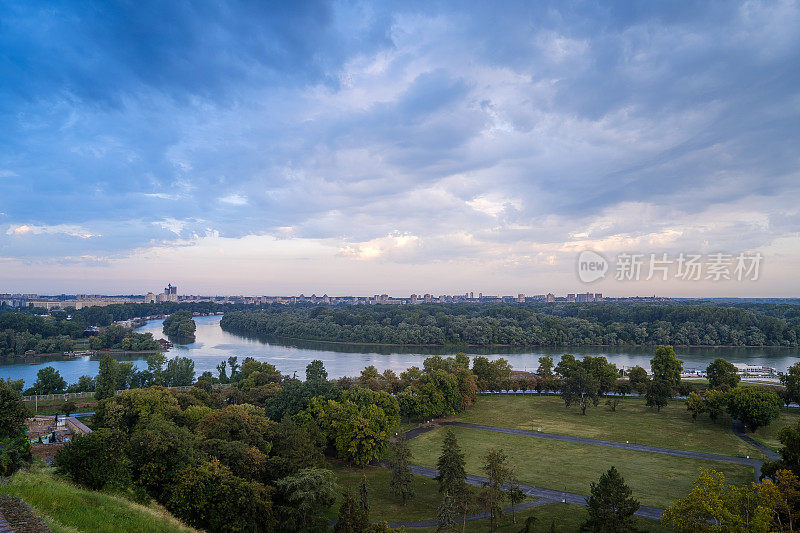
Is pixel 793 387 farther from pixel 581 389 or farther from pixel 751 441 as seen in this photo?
pixel 581 389

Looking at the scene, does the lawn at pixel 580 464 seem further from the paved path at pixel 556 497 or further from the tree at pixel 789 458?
the tree at pixel 789 458

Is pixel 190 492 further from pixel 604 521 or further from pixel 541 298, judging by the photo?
pixel 541 298

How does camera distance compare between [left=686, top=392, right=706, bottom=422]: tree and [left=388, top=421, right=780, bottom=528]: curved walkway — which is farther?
[left=686, top=392, right=706, bottom=422]: tree

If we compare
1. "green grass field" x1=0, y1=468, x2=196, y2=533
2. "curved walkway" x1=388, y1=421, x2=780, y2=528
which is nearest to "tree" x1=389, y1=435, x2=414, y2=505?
"curved walkway" x1=388, y1=421, x2=780, y2=528

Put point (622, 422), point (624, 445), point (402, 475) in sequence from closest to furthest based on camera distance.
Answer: point (402, 475) → point (624, 445) → point (622, 422)

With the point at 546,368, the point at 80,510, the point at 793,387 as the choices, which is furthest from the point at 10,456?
the point at 793,387

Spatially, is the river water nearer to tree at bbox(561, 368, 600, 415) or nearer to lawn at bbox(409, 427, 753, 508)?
tree at bbox(561, 368, 600, 415)

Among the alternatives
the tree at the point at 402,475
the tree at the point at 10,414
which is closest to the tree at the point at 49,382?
the tree at the point at 10,414
